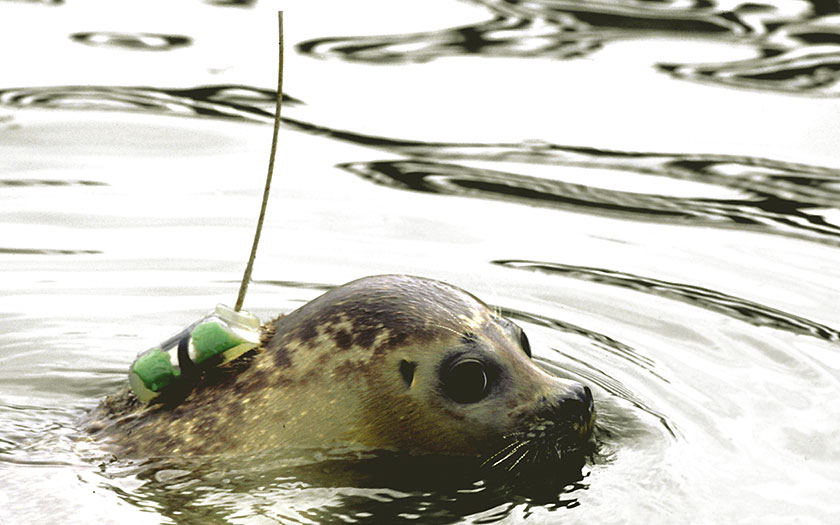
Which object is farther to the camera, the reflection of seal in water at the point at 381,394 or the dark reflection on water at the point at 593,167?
the dark reflection on water at the point at 593,167

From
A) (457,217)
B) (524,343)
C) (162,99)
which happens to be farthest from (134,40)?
(524,343)

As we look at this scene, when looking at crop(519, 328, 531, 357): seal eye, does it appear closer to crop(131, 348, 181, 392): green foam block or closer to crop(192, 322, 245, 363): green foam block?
crop(192, 322, 245, 363): green foam block

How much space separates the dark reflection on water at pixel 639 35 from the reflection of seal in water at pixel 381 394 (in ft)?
18.3

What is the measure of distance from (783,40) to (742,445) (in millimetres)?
5862

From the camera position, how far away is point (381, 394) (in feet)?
17.5

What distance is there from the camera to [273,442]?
5344mm

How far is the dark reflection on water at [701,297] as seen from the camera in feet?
23.5

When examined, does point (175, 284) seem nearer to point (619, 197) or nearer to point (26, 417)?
point (26, 417)

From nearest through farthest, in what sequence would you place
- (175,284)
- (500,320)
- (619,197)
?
(500,320)
(175,284)
(619,197)

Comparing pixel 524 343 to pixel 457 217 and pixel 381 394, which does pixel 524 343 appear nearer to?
pixel 381 394

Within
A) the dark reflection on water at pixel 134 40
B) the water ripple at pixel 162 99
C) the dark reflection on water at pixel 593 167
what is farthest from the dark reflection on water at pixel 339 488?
the dark reflection on water at pixel 134 40

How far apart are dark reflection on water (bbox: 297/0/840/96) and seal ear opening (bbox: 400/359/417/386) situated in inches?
226

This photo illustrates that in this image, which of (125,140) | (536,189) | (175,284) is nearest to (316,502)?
(175,284)

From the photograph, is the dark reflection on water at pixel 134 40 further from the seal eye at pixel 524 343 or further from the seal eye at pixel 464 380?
the seal eye at pixel 464 380
